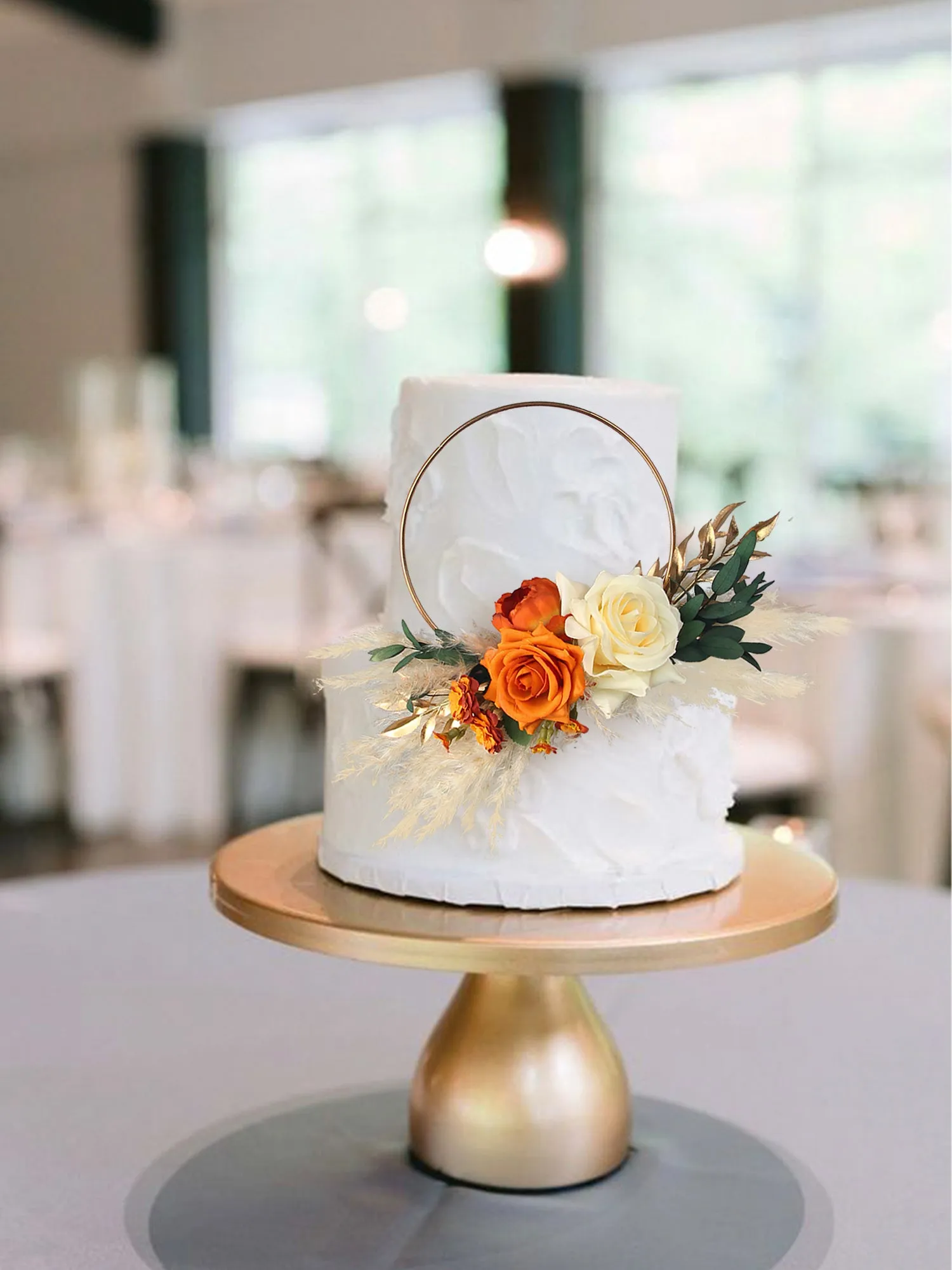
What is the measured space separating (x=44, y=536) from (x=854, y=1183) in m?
4.95

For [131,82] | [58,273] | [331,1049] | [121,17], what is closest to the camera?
[331,1049]

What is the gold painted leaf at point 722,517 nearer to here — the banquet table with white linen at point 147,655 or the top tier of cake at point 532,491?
the top tier of cake at point 532,491

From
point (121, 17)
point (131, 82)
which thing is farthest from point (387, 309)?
point (121, 17)

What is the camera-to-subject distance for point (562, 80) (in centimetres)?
921

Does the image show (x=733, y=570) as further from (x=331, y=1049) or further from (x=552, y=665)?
(x=331, y=1049)

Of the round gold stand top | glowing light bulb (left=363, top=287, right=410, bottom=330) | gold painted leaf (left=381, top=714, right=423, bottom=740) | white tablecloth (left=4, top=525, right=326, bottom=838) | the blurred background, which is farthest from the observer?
glowing light bulb (left=363, top=287, right=410, bottom=330)

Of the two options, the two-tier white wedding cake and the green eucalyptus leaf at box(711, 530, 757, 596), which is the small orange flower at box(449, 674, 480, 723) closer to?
the two-tier white wedding cake

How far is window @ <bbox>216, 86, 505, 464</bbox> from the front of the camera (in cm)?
1053

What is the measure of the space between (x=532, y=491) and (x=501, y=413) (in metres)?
0.06

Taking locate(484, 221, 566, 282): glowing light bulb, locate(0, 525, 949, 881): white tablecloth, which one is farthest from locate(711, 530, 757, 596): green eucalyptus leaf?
locate(484, 221, 566, 282): glowing light bulb

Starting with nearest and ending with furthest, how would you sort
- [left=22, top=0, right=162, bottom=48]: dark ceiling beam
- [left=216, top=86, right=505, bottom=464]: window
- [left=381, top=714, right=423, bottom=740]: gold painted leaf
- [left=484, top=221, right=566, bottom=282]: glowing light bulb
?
1. [left=381, top=714, right=423, bottom=740]: gold painted leaf
2. [left=484, top=221, right=566, bottom=282]: glowing light bulb
3. [left=22, top=0, right=162, bottom=48]: dark ceiling beam
4. [left=216, top=86, right=505, bottom=464]: window

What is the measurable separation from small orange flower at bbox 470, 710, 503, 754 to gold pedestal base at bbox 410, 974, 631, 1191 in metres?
0.17

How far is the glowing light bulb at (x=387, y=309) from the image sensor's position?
11.0 meters

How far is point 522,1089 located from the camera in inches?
43.5
